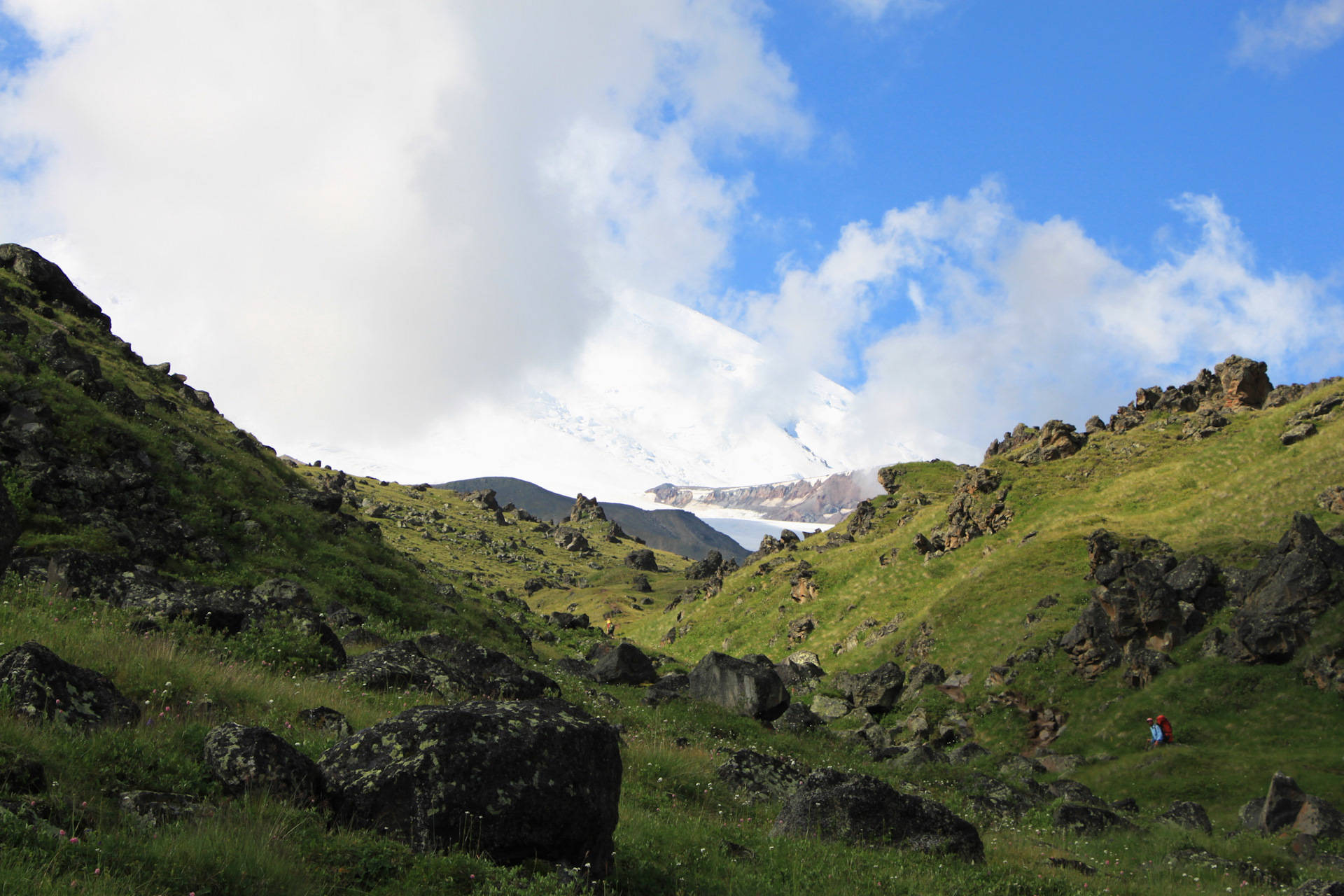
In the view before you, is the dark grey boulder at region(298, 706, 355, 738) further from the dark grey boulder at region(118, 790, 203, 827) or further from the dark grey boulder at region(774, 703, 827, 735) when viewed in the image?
the dark grey boulder at region(774, 703, 827, 735)

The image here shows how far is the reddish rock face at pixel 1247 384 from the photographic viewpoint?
205ft

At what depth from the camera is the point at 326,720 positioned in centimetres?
1220

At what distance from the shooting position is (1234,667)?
30891 mm

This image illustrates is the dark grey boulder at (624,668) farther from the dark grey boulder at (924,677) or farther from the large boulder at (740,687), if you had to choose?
the dark grey boulder at (924,677)

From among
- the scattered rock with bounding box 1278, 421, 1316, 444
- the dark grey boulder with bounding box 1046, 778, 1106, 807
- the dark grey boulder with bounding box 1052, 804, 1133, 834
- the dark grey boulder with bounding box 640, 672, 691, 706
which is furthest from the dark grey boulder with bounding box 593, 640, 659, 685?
the scattered rock with bounding box 1278, 421, 1316, 444

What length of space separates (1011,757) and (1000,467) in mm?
36363

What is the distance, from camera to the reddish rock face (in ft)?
205

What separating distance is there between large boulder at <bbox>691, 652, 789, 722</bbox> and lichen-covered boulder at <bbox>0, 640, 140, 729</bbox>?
929 inches

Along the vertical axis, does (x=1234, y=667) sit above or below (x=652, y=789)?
above

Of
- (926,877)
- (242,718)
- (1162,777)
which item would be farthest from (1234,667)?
(242,718)

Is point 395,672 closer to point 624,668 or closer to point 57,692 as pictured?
point 57,692

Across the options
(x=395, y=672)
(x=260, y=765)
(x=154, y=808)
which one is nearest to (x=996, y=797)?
(x=395, y=672)

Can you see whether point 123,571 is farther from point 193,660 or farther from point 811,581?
point 811,581

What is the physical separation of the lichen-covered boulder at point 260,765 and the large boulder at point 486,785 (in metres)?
0.29
